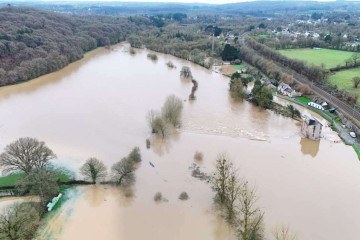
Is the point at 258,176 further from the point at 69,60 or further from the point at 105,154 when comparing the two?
the point at 69,60

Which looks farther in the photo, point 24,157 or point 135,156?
point 135,156

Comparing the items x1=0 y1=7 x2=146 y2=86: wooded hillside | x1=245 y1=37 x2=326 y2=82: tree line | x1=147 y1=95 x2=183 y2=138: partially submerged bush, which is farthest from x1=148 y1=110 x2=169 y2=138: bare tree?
x1=245 y1=37 x2=326 y2=82: tree line

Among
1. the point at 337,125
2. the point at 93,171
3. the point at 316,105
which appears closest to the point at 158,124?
the point at 93,171

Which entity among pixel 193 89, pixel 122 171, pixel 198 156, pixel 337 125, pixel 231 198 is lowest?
pixel 193 89

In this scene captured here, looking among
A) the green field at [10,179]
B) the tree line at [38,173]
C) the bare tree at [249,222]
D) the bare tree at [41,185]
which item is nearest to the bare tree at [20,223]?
the tree line at [38,173]

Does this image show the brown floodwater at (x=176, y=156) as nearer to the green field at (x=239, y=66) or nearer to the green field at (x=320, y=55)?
the green field at (x=239, y=66)

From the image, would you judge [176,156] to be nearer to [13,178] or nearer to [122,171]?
[122,171]

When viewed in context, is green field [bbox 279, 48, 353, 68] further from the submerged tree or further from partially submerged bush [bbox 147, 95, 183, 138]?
the submerged tree
